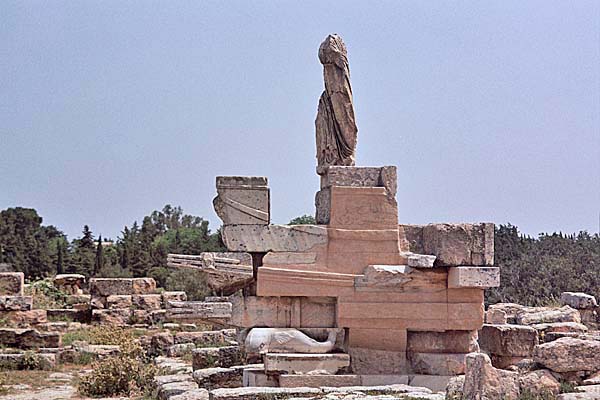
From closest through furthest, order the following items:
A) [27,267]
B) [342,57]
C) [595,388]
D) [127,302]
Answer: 1. [595,388]
2. [342,57]
3. [127,302]
4. [27,267]

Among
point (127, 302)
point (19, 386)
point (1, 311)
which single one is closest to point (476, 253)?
point (19, 386)

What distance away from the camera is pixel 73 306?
24.7m

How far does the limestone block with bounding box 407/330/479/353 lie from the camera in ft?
40.7

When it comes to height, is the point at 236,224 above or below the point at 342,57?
below

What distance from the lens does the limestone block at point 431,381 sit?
1177 cm

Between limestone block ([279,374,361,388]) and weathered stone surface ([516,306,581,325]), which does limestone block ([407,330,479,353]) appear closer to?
limestone block ([279,374,361,388])

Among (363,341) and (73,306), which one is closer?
(363,341)

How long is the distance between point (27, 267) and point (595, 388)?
3399 cm

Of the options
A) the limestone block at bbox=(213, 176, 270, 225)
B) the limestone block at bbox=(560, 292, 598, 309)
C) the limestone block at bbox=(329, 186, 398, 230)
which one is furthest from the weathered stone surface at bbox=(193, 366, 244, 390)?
the limestone block at bbox=(560, 292, 598, 309)

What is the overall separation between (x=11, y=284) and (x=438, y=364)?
12.6 m

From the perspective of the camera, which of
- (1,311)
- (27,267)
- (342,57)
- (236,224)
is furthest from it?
(27,267)

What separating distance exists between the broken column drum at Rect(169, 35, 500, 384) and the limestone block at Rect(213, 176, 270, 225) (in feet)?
0.05

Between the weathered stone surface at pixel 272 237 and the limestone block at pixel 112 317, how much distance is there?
11.5 meters

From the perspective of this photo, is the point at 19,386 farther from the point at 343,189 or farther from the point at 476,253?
the point at 476,253
